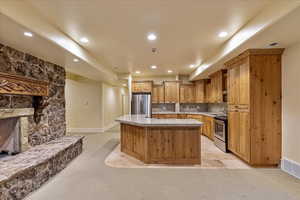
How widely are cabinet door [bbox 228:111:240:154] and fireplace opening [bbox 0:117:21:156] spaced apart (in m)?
4.47

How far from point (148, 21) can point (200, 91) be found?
18.2 feet

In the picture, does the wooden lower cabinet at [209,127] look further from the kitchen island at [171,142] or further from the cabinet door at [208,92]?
the kitchen island at [171,142]

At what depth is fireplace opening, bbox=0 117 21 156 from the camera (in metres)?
3.14

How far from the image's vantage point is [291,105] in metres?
3.29

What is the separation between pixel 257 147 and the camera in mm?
3588

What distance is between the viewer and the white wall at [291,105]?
315cm

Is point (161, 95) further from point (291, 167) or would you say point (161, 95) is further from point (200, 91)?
point (291, 167)

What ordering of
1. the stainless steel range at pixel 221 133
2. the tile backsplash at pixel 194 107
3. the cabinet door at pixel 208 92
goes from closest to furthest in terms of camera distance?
1. the stainless steel range at pixel 221 133
2. the cabinet door at pixel 208 92
3. the tile backsplash at pixel 194 107

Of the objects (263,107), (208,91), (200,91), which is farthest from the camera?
(200,91)

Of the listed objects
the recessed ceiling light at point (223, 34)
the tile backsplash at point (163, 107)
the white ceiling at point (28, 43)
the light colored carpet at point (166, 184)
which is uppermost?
the recessed ceiling light at point (223, 34)

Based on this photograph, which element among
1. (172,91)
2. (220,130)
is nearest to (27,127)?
(220,130)

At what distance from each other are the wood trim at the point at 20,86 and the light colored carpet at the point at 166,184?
5.38 feet

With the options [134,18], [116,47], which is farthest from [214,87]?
[134,18]

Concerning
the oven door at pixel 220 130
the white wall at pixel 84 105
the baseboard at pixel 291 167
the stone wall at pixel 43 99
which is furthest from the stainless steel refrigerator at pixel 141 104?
the baseboard at pixel 291 167
